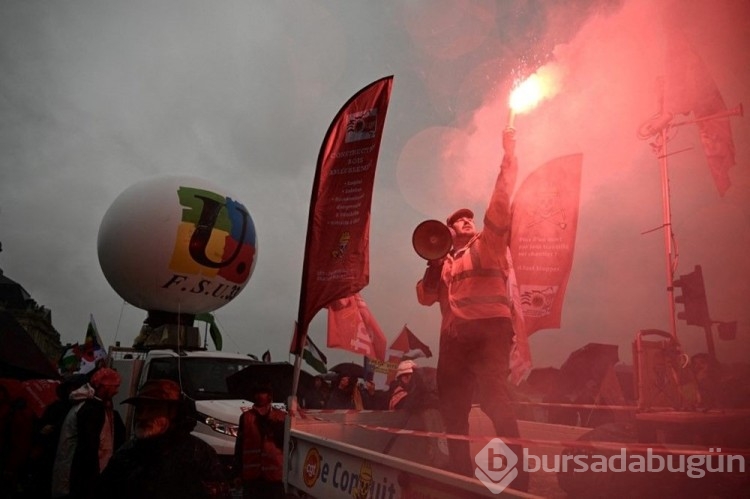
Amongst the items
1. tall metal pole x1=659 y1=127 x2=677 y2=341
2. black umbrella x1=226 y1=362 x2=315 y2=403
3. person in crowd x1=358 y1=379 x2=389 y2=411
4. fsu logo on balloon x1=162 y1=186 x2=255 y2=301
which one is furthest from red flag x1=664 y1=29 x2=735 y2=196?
fsu logo on balloon x1=162 y1=186 x2=255 y2=301

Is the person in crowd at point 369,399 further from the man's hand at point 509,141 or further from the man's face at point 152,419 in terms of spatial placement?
the man's hand at point 509,141

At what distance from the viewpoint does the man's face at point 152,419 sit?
9.87 ft

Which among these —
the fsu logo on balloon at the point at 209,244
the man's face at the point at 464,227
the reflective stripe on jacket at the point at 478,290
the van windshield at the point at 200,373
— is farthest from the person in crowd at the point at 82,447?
the fsu logo on balloon at the point at 209,244

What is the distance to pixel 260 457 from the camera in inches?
210

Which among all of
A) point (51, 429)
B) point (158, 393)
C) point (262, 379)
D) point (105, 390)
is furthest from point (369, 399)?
point (158, 393)

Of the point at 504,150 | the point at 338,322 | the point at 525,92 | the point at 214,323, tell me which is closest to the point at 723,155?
the point at 525,92

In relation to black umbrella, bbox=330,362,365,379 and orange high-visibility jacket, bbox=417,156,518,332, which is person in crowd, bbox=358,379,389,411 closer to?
black umbrella, bbox=330,362,365,379

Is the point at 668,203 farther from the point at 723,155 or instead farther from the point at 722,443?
the point at 722,443

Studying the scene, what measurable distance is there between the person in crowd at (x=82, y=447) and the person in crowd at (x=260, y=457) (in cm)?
142

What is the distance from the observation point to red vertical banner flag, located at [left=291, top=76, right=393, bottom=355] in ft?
15.6

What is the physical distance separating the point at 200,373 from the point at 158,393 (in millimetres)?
5574

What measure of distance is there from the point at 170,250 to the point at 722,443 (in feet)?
39.7

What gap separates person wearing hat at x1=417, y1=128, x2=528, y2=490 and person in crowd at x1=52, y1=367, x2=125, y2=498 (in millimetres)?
3584

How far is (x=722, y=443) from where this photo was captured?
2652 mm
